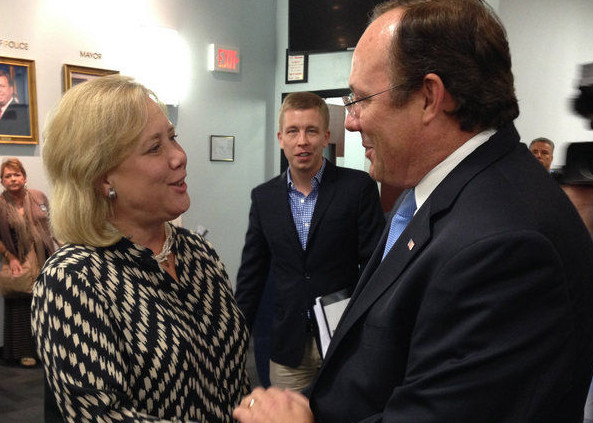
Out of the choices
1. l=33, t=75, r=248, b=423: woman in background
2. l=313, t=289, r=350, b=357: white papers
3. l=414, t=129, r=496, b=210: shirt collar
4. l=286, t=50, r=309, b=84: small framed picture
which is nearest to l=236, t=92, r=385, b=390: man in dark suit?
l=313, t=289, r=350, b=357: white papers

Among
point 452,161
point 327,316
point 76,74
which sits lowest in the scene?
point 327,316

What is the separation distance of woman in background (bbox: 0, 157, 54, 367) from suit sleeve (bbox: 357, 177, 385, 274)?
298cm

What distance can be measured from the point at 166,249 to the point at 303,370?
4.49ft

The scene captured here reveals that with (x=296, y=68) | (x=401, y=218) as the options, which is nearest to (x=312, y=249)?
(x=401, y=218)

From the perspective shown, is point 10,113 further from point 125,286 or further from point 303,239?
point 125,286

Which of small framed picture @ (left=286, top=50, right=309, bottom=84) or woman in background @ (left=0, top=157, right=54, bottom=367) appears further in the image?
small framed picture @ (left=286, top=50, right=309, bottom=84)

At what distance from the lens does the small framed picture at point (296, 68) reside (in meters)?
6.16

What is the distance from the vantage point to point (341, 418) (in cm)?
109

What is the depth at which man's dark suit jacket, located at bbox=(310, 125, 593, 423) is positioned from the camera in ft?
2.77

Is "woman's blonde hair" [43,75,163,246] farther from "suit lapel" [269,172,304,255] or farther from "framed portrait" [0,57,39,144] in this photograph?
"framed portrait" [0,57,39,144]

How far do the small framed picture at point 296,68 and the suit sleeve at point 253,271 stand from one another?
370 centimetres

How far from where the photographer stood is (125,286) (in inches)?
53.9

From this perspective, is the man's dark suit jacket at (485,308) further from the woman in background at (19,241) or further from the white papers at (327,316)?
the woman in background at (19,241)

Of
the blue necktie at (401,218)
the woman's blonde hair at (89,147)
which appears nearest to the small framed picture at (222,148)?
the woman's blonde hair at (89,147)
